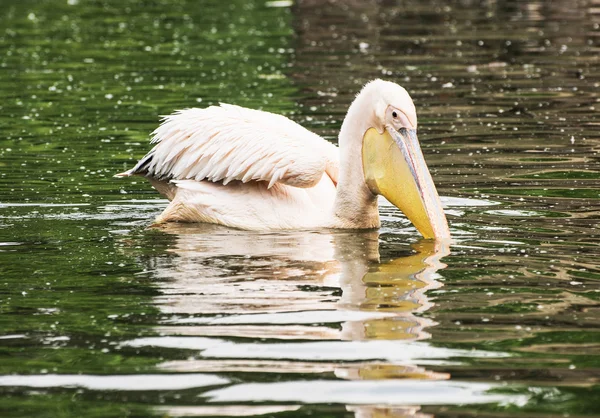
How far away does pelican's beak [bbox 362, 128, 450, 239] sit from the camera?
6.30 m

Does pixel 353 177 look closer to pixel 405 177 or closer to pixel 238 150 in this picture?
pixel 405 177

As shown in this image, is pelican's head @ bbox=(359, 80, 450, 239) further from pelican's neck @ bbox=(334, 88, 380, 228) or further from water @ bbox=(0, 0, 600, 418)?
water @ bbox=(0, 0, 600, 418)

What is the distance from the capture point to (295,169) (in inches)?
257

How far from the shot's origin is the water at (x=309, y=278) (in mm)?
4082

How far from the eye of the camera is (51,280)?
5629 millimetres

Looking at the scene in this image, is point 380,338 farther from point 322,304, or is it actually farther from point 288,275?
point 288,275

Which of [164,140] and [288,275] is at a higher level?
[164,140]

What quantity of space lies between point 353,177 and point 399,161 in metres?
0.32

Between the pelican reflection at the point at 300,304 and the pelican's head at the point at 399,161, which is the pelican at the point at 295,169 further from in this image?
the pelican reflection at the point at 300,304

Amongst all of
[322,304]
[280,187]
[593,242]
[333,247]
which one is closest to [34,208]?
[280,187]

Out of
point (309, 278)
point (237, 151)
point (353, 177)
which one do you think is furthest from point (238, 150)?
point (309, 278)

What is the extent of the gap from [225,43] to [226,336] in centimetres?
1314

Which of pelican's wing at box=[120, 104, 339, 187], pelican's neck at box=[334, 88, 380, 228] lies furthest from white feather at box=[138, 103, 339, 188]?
pelican's neck at box=[334, 88, 380, 228]

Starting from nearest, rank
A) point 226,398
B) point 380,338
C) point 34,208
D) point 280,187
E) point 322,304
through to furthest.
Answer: point 226,398 → point 380,338 → point 322,304 → point 280,187 → point 34,208
